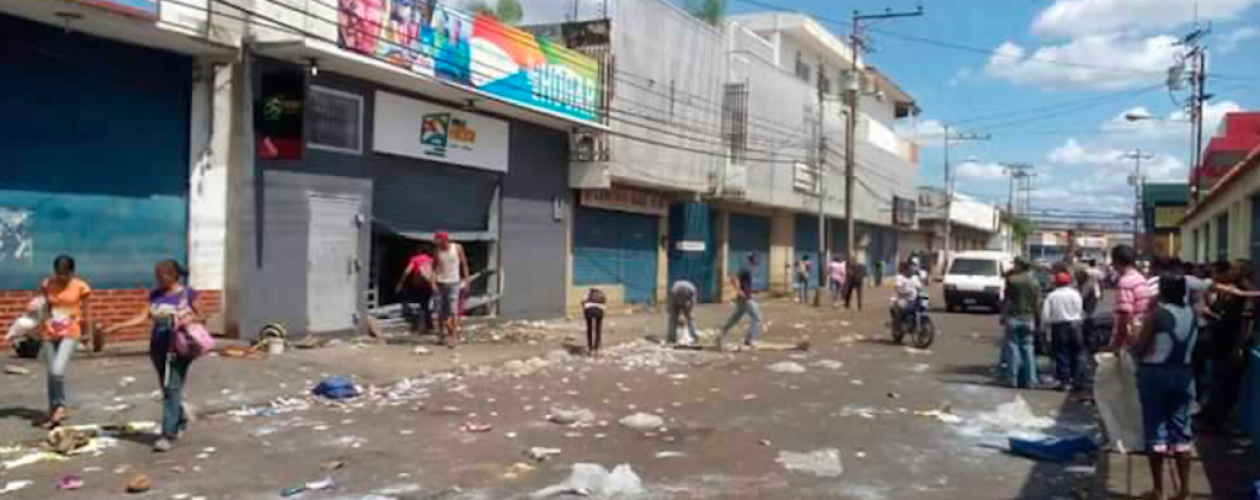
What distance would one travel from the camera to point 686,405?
35.9ft

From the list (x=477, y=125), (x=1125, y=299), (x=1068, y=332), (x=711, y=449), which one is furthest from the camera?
(x=477, y=125)

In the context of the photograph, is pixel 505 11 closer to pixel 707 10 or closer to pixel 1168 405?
pixel 707 10

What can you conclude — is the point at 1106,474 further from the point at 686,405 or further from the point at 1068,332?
the point at 1068,332

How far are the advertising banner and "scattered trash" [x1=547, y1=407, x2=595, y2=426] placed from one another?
26.5 feet

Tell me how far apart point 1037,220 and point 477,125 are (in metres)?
111

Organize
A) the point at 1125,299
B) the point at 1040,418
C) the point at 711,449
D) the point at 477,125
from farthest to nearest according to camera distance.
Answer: the point at 477,125 → the point at 1040,418 → the point at 1125,299 → the point at 711,449

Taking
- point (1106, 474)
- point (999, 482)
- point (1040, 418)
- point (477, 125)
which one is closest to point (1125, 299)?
point (1040, 418)

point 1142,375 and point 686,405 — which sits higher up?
point 1142,375

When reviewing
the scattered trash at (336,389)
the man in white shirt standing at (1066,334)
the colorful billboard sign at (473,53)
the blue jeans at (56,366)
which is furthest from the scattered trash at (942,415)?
the colorful billboard sign at (473,53)

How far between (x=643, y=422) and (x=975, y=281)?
21.8 meters

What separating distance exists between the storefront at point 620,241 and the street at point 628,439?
376 inches

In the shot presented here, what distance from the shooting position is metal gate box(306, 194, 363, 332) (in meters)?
15.5

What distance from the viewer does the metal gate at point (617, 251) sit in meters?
24.0

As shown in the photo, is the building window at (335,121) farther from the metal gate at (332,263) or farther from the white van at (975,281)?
the white van at (975,281)
